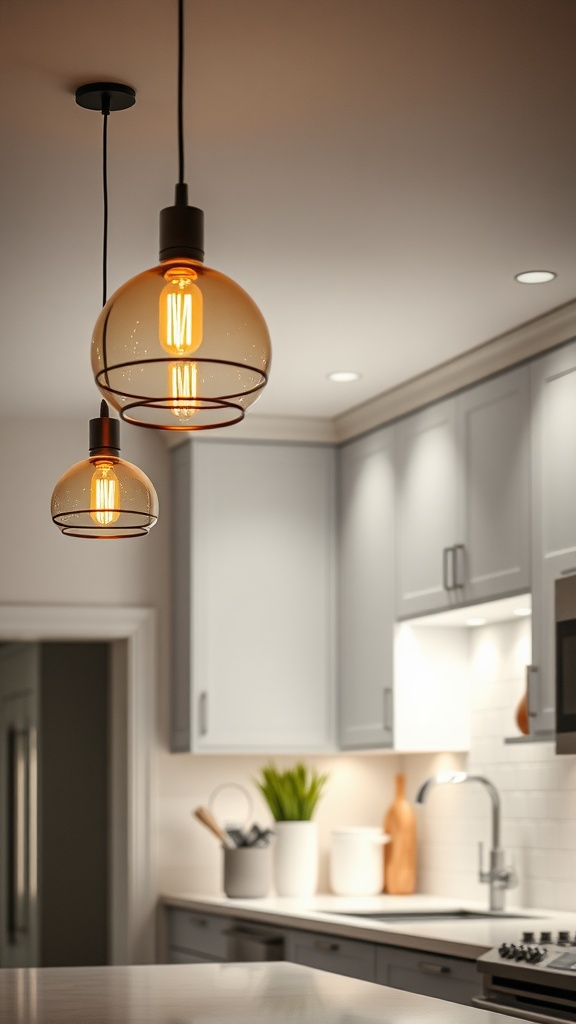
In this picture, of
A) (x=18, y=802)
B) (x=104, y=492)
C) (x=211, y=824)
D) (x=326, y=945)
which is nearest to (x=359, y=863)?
(x=211, y=824)

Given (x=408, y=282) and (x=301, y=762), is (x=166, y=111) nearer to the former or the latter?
(x=408, y=282)

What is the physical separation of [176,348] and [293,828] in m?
3.89

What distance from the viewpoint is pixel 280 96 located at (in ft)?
9.32

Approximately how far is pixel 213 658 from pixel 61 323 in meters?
1.62

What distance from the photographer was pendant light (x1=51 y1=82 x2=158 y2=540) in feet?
9.23

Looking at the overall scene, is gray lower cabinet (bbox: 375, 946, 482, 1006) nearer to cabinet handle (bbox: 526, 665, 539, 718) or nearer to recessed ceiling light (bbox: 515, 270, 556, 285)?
cabinet handle (bbox: 526, 665, 539, 718)

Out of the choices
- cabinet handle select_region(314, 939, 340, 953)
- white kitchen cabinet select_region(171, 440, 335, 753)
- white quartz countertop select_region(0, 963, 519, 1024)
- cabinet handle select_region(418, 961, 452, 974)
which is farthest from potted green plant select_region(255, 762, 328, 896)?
white quartz countertop select_region(0, 963, 519, 1024)

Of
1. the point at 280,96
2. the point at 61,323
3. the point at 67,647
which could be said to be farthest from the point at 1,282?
the point at 67,647

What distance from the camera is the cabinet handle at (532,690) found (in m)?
4.16

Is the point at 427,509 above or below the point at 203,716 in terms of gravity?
above

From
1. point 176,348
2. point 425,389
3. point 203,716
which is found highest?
point 425,389

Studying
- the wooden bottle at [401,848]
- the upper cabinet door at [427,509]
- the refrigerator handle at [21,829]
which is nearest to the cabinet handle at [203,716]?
the wooden bottle at [401,848]

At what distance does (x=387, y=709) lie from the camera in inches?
206

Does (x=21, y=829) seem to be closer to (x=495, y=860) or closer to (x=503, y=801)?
(x=503, y=801)
